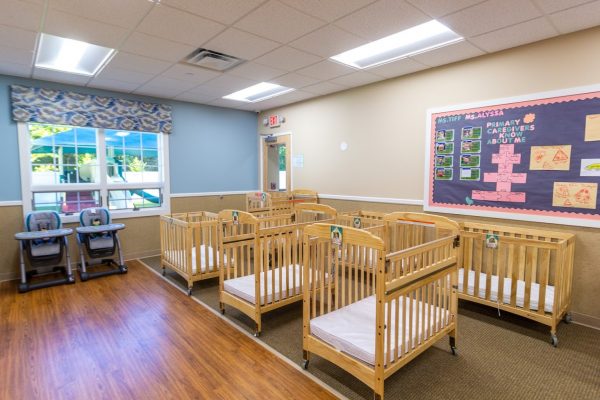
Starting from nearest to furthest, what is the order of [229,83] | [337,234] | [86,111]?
[337,234] → [229,83] → [86,111]

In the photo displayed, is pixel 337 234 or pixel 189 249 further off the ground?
pixel 337 234

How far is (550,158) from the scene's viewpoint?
306cm

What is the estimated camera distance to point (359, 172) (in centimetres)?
481

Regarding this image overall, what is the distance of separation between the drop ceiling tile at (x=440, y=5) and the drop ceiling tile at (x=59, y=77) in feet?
13.7

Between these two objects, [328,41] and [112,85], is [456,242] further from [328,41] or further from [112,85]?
[112,85]

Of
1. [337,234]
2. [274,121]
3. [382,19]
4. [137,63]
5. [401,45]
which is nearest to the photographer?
[337,234]

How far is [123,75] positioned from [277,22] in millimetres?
2554

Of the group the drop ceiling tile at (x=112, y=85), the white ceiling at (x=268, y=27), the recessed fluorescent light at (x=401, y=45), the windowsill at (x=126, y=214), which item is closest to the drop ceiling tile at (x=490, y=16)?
the white ceiling at (x=268, y=27)

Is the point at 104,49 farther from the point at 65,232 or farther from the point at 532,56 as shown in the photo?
the point at 532,56

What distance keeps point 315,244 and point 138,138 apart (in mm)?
4331

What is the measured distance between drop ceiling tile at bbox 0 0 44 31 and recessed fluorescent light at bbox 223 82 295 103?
2.74 meters

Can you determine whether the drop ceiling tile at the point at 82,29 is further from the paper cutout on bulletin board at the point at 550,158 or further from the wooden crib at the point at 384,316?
the paper cutout on bulletin board at the point at 550,158

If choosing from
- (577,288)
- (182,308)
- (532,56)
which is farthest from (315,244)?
(532,56)

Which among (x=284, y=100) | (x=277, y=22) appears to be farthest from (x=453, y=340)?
→ (x=284, y=100)
